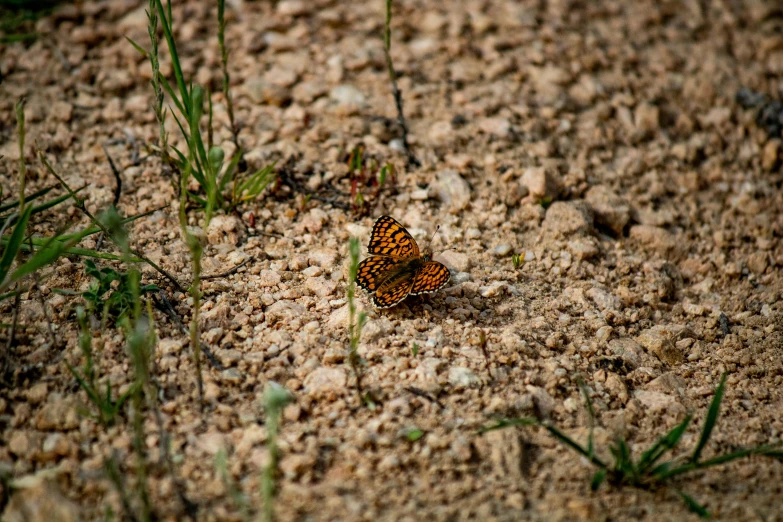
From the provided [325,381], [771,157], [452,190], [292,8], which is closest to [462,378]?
[325,381]

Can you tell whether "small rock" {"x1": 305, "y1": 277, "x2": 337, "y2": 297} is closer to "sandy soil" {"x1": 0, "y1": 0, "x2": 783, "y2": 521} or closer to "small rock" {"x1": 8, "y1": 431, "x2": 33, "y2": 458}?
"sandy soil" {"x1": 0, "y1": 0, "x2": 783, "y2": 521}

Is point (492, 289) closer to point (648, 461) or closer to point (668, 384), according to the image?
point (668, 384)

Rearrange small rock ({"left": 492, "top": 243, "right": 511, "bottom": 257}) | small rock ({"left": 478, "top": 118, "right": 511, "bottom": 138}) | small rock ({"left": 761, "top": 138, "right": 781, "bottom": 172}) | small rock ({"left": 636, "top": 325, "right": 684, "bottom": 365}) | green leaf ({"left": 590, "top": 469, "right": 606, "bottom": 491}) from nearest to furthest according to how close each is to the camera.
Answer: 1. green leaf ({"left": 590, "top": 469, "right": 606, "bottom": 491})
2. small rock ({"left": 636, "top": 325, "right": 684, "bottom": 365})
3. small rock ({"left": 492, "top": 243, "right": 511, "bottom": 257})
4. small rock ({"left": 478, "top": 118, "right": 511, "bottom": 138})
5. small rock ({"left": 761, "top": 138, "right": 781, "bottom": 172})

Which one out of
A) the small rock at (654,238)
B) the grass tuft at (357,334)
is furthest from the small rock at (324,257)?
the small rock at (654,238)

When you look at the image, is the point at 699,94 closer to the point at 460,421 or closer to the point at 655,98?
the point at 655,98

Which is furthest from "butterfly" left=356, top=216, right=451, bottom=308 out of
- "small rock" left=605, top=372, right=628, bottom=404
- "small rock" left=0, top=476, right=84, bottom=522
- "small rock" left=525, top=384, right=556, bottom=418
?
"small rock" left=0, top=476, right=84, bottom=522
